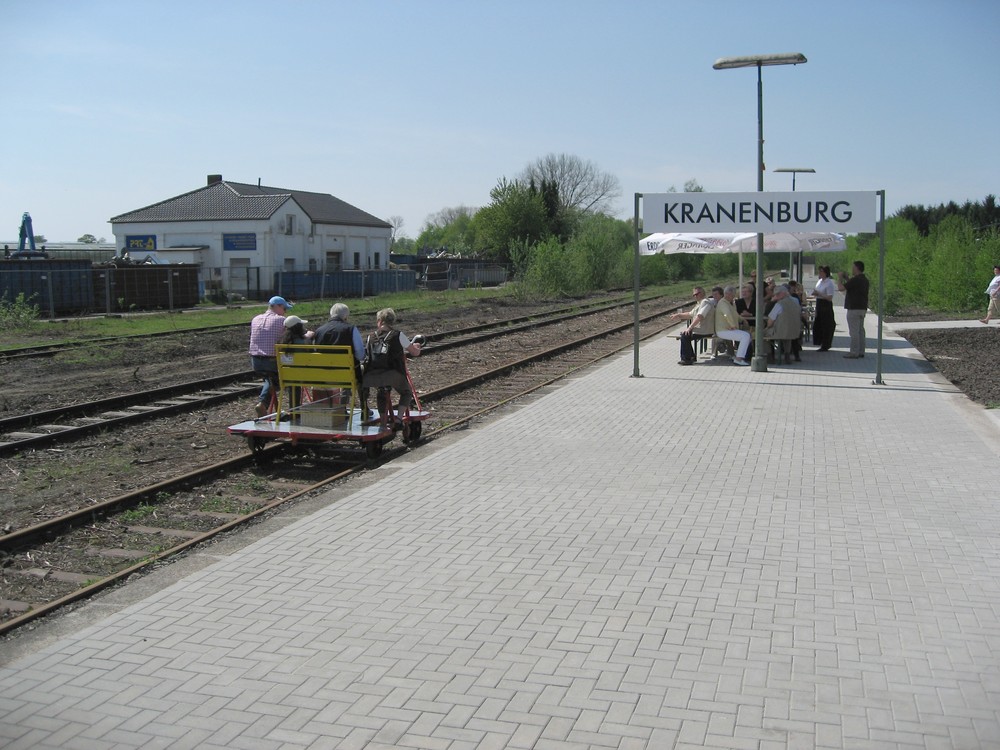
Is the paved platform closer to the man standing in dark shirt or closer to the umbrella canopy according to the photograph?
the man standing in dark shirt

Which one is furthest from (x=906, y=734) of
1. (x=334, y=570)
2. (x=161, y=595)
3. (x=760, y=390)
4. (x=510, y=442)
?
(x=760, y=390)

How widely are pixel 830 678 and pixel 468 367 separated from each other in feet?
48.9

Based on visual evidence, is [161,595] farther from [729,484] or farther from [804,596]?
[729,484]

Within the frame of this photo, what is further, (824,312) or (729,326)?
(824,312)

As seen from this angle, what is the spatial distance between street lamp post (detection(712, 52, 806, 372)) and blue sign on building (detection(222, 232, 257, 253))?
42.6m

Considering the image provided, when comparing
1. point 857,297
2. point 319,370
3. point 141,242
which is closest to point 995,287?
point 857,297

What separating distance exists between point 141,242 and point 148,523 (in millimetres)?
53910

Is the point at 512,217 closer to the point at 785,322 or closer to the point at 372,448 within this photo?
the point at 785,322

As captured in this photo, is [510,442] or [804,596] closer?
[804,596]

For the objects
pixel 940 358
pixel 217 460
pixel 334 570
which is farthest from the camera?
pixel 940 358

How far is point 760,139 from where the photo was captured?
16812 millimetres

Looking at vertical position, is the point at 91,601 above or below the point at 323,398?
below

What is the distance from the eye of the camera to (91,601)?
19.4ft

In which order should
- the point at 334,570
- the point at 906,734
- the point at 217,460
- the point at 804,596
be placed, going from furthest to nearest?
the point at 217,460
the point at 334,570
the point at 804,596
the point at 906,734
